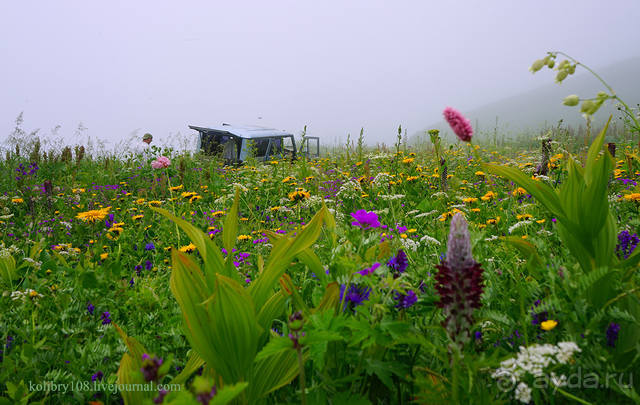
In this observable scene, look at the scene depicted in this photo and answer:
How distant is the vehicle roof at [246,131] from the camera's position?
12.6 meters

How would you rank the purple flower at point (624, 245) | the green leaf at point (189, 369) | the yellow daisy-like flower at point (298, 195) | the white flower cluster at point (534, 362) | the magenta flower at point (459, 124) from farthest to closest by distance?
the yellow daisy-like flower at point (298, 195)
the purple flower at point (624, 245)
the green leaf at point (189, 369)
the magenta flower at point (459, 124)
the white flower cluster at point (534, 362)

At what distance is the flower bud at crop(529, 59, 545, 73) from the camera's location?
5.40ft

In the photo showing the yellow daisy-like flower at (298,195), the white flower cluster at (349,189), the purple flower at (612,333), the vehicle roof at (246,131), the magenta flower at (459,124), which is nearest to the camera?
the magenta flower at (459,124)

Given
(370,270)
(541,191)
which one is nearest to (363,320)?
(370,270)

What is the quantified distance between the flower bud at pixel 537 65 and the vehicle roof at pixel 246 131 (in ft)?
36.8

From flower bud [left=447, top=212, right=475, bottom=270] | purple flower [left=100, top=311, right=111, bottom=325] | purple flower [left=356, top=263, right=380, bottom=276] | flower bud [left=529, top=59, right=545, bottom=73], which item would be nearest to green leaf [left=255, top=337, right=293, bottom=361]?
purple flower [left=356, top=263, right=380, bottom=276]

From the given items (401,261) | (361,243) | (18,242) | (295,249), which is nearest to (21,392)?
(295,249)

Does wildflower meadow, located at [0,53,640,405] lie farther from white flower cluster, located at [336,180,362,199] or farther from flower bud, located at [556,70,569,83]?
white flower cluster, located at [336,180,362,199]

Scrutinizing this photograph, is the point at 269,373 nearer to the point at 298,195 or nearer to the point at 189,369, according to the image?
the point at 189,369

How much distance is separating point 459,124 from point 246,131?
12.9 metres

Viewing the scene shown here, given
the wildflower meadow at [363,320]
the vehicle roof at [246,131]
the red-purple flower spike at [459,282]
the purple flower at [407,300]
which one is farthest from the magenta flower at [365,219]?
the vehicle roof at [246,131]

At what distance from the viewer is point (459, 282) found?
870mm

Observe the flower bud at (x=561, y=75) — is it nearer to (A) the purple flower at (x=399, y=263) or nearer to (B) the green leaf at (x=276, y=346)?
(A) the purple flower at (x=399, y=263)

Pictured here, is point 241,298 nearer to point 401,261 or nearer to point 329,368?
point 329,368
